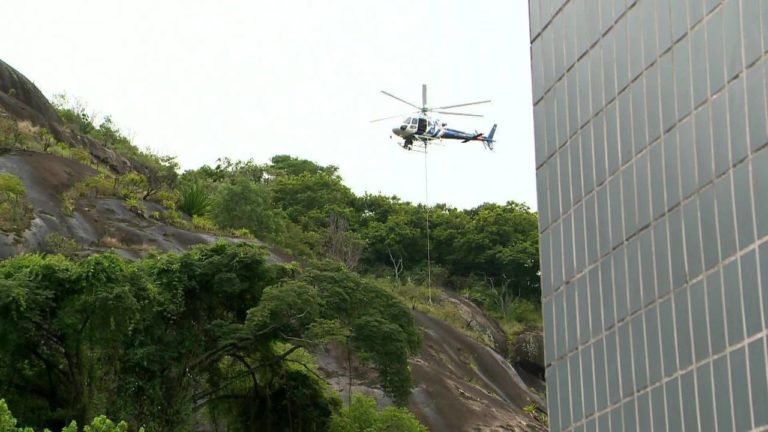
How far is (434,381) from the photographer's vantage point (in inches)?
2335

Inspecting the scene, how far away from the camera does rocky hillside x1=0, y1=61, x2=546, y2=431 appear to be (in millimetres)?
57031

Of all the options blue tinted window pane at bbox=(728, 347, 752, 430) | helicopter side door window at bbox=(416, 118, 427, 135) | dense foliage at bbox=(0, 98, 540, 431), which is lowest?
blue tinted window pane at bbox=(728, 347, 752, 430)

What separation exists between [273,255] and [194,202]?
1214cm

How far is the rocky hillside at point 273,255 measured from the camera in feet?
187

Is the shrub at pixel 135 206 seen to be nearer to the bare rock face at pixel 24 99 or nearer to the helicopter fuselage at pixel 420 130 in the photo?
the bare rock face at pixel 24 99

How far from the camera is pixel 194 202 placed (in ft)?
250

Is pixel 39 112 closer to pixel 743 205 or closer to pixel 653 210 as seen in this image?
pixel 653 210

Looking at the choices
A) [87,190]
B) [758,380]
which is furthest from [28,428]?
[87,190]

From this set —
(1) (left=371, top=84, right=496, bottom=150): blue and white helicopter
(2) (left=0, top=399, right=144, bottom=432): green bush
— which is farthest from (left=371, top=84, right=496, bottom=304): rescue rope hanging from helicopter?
(2) (left=0, top=399, right=144, bottom=432): green bush

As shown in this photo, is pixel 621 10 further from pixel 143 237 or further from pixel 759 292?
pixel 143 237

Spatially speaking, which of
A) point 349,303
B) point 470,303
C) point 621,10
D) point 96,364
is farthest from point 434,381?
point 621,10

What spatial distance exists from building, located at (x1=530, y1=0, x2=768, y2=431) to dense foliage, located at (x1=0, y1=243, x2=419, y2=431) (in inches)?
623

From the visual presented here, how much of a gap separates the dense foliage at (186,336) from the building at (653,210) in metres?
15.8

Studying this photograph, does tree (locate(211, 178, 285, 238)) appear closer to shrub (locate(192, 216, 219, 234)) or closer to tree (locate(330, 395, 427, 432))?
shrub (locate(192, 216, 219, 234))
